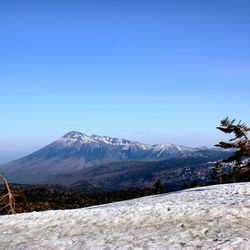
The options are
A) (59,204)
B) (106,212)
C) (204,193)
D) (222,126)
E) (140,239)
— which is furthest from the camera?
(59,204)

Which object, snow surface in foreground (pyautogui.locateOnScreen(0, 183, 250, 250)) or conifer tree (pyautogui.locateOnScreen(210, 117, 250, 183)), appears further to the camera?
conifer tree (pyautogui.locateOnScreen(210, 117, 250, 183))

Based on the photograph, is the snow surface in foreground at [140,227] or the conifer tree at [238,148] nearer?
the snow surface in foreground at [140,227]

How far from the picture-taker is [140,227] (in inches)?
779

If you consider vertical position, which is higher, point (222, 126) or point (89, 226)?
point (222, 126)

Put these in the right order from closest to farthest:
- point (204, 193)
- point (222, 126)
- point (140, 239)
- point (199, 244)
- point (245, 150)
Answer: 1. point (199, 244)
2. point (140, 239)
3. point (204, 193)
4. point (245, 150)
5. point (222, 126)

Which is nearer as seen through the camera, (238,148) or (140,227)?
(140,227)

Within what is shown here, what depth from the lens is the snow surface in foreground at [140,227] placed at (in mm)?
17000

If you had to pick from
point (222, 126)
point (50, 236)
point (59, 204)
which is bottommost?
point (59, 204)

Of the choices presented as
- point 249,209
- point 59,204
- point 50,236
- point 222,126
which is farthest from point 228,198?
point 59,204

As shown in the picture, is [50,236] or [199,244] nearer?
[199,244]

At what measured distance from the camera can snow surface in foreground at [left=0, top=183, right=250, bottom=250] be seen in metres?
17.0

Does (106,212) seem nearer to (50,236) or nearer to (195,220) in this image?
(50,236)

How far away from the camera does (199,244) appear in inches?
639

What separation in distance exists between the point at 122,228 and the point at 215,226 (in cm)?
456
